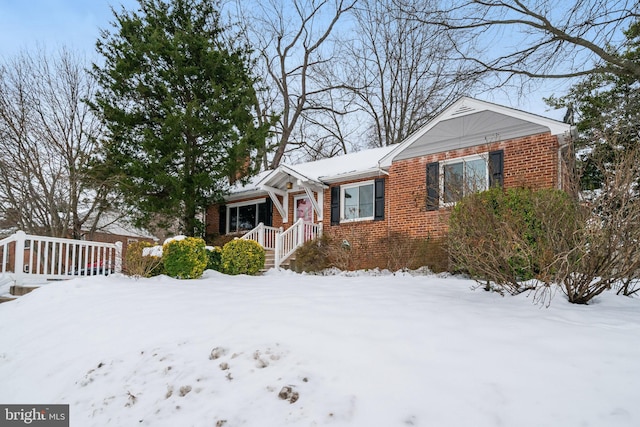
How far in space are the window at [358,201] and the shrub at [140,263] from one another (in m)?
6.07

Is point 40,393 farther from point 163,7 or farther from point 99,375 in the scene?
point 163,7

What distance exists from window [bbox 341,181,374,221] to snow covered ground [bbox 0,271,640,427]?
7.74 meters

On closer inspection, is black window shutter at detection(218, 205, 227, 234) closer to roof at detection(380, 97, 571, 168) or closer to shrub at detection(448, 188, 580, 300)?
roof at detection(380, 97, 571, 168)

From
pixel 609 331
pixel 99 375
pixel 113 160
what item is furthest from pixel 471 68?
pixel 113 160

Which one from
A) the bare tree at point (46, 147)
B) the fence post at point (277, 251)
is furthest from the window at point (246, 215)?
the bare tree at point (46, 147)

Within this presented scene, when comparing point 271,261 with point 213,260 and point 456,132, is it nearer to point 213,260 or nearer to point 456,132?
point 213,260

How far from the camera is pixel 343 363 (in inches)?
110

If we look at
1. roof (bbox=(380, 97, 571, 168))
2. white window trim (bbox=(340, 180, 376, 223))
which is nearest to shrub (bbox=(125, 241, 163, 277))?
white window trim (bbox=(340, 180, 376, 223))

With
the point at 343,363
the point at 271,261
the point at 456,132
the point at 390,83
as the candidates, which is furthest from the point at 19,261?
the point at 390,83

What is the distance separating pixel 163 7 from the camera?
15.2 metres

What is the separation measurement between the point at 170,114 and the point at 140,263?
659cm

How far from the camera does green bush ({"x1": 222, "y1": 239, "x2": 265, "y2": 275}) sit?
10.0 m

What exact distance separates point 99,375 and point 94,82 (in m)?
13.4

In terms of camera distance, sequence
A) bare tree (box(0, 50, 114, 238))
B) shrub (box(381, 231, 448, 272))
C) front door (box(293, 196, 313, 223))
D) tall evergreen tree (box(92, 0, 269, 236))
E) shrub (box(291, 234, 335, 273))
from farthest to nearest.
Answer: front door (box(293, 196, 313, 223)), tall evergreen tree (box(92, 0, 269, 236)), bare tree (box(0, 50, 114, 238)), shrub (box(291, 234, 335, 273)), shrub (box(381, 231, 448, 272))
